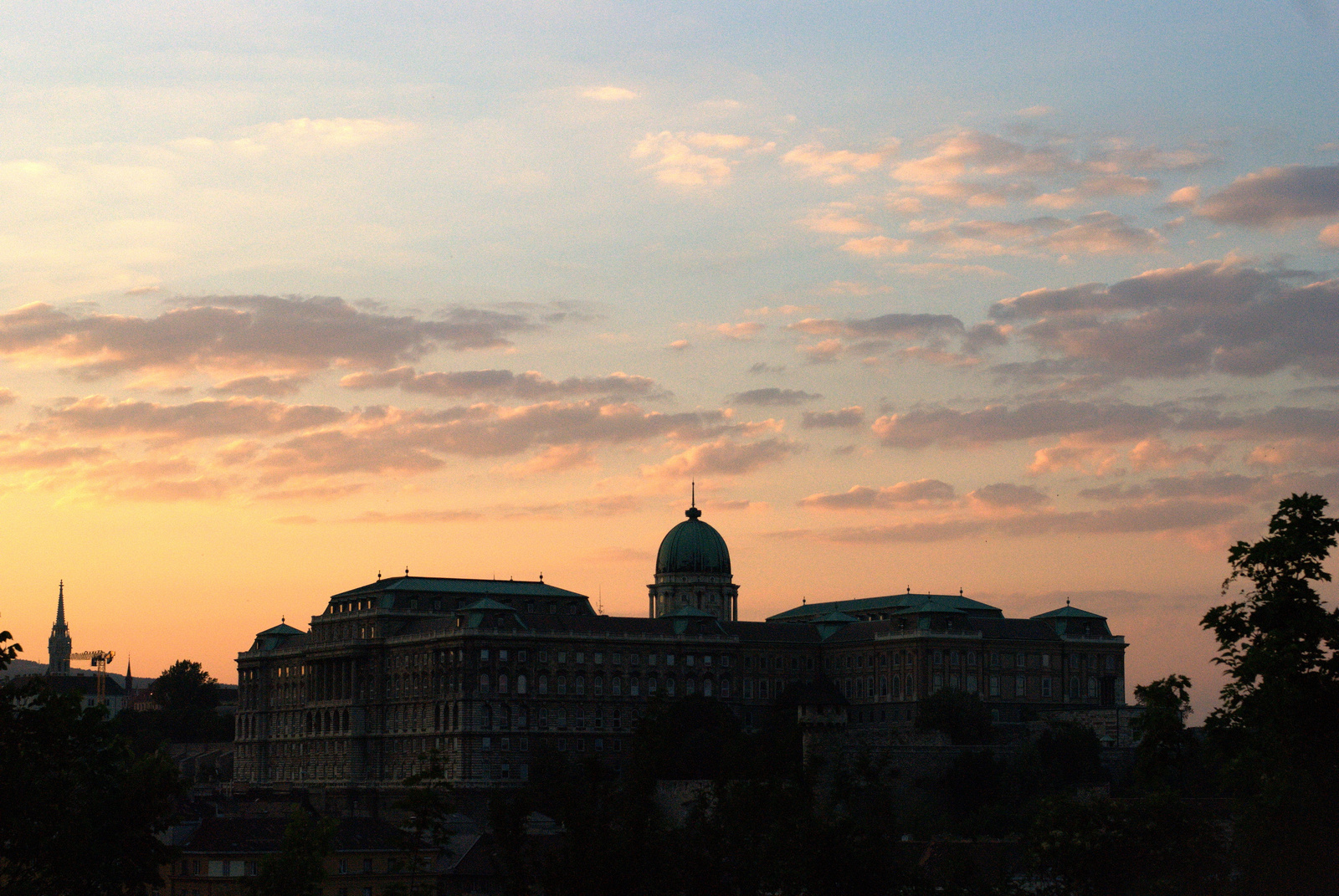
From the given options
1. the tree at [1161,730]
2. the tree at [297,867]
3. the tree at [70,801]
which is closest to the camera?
the tree at [70,801]

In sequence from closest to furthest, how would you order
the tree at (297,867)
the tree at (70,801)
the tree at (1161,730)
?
the tree at (70,801) → the tree at (1161,730) → the tree at (297,867)

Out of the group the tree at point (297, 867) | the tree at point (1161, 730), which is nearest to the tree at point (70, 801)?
the tree at point (297, 867)

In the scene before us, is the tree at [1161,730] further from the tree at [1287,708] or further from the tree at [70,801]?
the tree at [70,801]

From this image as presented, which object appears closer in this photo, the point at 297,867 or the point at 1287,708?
the point at 1287,708

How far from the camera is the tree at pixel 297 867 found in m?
94.6

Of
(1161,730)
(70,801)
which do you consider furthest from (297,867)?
(1161,730)

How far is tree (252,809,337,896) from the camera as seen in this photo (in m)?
94.6

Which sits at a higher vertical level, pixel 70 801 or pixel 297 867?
pixel 70 801

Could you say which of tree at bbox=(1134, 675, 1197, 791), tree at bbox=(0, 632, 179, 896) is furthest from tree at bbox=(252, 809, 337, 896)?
tree at bbox=(1134, 675, 1197, 791)

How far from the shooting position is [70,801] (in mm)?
67750

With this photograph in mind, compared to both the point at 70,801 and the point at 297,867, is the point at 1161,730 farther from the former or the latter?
the point at 297,867

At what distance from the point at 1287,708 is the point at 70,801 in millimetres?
36663

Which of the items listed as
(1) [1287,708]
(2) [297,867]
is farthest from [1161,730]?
(2) [297,867]

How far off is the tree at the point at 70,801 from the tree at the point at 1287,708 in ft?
110
